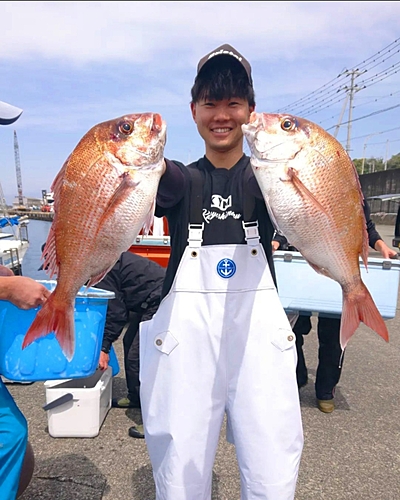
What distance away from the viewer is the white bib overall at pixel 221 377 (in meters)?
1.80

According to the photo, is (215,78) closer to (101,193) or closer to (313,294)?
(101,193)

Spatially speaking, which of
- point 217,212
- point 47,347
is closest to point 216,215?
point 217,212

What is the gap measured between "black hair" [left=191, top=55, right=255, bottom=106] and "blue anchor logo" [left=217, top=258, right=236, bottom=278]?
815 mm

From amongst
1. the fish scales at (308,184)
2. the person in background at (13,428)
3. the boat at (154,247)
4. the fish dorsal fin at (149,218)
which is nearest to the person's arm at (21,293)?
the person in background at (13,428)

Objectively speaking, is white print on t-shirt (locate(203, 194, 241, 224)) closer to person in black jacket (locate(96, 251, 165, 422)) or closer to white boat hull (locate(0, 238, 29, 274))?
person in black jacket (locate(96, 251, 165, 422))

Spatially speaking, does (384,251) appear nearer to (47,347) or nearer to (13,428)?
(47,347)

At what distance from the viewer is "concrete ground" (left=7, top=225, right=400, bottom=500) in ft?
8.91

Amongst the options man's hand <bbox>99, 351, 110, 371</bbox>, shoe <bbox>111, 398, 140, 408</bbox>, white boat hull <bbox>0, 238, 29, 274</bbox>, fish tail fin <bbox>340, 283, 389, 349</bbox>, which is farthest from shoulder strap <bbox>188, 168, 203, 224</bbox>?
white boat hull <bbox>0, 238, 29, 274</bbox>

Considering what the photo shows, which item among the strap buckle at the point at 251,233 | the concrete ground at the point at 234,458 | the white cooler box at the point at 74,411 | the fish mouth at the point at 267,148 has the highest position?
the fish mouth at the point at 267,148

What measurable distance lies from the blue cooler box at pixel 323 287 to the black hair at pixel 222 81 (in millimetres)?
1797

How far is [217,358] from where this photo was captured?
72.9 inches

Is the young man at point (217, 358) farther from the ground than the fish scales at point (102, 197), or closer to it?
closer to it

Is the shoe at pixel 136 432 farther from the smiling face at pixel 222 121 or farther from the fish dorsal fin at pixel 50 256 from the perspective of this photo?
the smiling face at pixel 222 121

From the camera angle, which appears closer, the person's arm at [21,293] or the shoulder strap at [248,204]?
the shoulder strap at [248,204]
